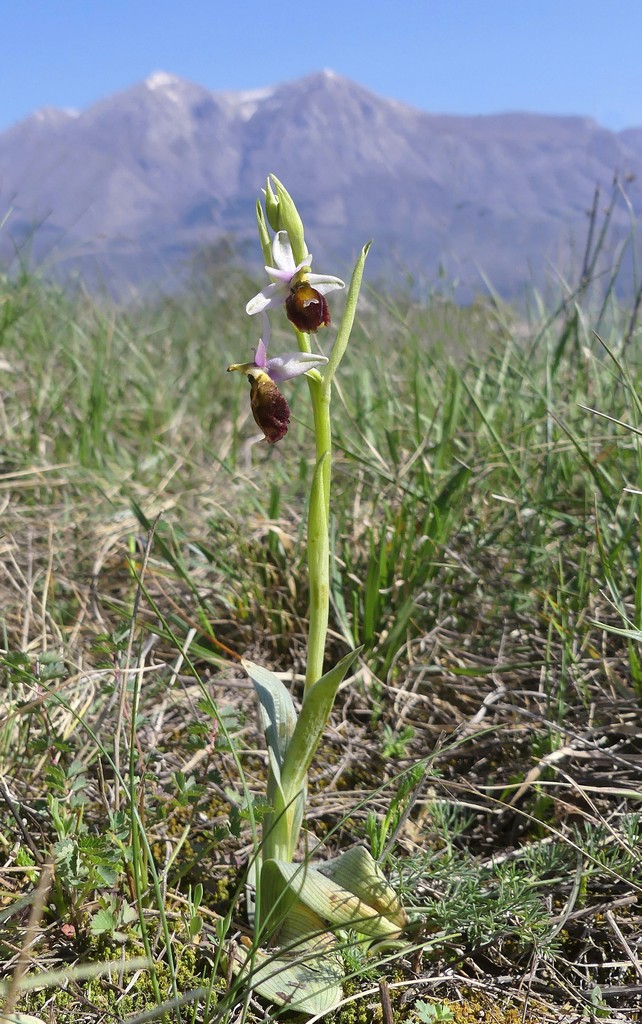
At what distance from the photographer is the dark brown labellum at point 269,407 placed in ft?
3.84

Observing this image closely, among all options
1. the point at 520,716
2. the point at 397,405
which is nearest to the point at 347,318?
the point at 520,716

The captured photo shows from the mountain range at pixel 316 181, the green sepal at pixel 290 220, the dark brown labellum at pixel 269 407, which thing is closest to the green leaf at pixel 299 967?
the dark brown labellum at pixel 269 407

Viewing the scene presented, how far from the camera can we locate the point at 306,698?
1138 mm

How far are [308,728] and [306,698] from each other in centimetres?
5

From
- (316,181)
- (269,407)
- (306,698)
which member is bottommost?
(316,181)

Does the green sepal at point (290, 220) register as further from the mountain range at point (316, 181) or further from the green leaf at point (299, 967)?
the green leaf at point (299, 967)

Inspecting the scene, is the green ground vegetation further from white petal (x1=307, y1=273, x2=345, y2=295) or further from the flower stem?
white petal (x1=307, y1=273, x2=345, y2=295)

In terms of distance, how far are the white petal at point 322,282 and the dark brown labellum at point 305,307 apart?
0.01 meters

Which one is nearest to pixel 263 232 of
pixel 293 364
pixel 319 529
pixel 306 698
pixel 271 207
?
pixel 271 207

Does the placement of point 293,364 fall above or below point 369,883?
above

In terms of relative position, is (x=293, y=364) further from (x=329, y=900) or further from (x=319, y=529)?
(x=329, y=900)

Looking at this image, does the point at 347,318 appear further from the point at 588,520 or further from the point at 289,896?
the point at 588,520

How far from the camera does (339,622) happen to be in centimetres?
173

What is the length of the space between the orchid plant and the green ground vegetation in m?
0.06
